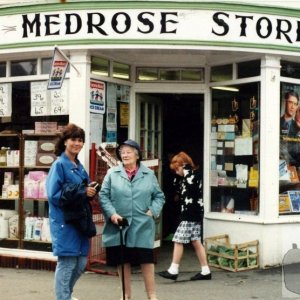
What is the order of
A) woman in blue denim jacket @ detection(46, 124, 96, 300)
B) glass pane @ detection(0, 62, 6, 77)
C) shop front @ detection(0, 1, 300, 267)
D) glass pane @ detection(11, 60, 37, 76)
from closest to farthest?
woman in blue denim jacket @ detection(46, 124, 96, 300), shop front @ detection(0, 1, 300, 267), glass pane @ detection(11, 60, 37, 76), glass pane @ detection(0, 62, 6, 77)

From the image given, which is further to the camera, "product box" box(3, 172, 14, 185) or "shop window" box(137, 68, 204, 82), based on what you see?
"shop window" box(137, 68, 204, 82)

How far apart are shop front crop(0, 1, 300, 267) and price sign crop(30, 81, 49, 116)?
1 cm

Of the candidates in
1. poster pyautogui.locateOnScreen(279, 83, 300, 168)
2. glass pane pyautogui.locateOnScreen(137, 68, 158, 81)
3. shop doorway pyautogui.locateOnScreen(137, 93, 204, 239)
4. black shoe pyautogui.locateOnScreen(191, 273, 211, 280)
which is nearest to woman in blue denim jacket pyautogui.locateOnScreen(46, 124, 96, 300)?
black shoe pyautogui.locateOnScreen(191, 273, 211, 280)

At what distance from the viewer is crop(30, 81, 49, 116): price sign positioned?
8.66 m

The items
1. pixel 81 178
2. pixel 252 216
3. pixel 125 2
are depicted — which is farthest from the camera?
pixel 252 216

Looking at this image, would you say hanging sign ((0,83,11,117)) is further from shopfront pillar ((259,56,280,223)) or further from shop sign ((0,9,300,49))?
shopfront pillar ((259,56,280,223))

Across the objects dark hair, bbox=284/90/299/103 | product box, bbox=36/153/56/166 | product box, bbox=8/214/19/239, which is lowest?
product box, bbox=8/214/19/239

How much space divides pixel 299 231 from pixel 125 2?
4.14m

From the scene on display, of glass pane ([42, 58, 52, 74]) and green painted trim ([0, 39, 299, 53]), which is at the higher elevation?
green painted trim ([0, 39, 299, 53])

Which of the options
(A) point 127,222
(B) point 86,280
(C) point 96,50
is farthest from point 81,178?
(C) point 96,50

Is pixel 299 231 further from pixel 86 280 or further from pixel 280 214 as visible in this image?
pixel 86 280

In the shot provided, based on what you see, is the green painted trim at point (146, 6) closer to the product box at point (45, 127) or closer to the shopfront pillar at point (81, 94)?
the shopfront pillar at point (81, 94)

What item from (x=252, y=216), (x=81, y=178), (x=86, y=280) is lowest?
(x=86, y=280)

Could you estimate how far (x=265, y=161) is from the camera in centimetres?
854
